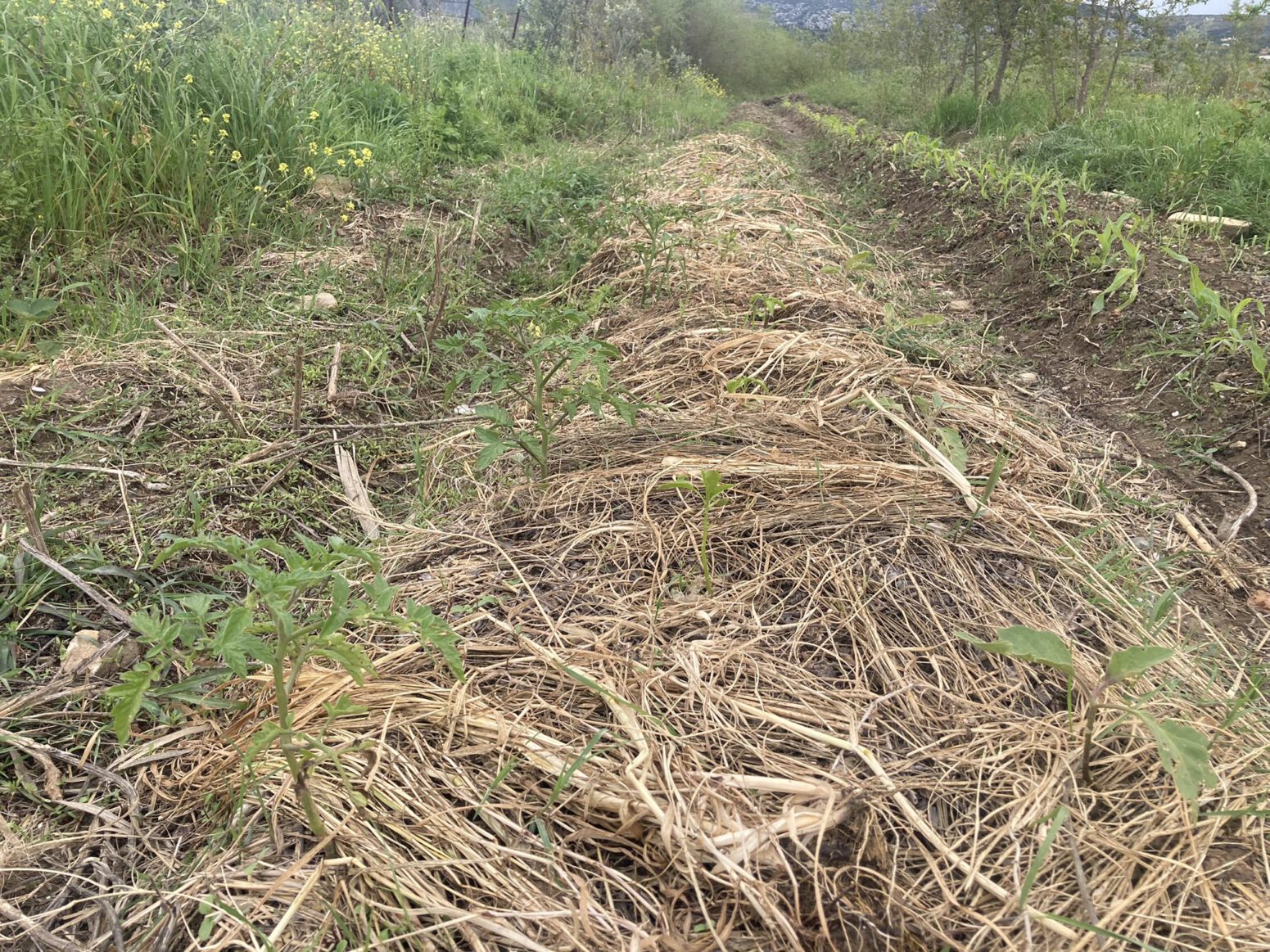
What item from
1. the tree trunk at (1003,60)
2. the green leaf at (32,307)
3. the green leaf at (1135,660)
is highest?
the tree trunk at (1003,60)

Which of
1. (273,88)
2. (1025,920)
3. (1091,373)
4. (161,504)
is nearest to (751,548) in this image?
(1025,920)

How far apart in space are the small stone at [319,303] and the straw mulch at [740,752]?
4.49 ft

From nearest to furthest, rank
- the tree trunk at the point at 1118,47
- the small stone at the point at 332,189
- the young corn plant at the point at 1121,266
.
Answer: the young corn plant at the point at 1121,266, the small stone at the point at 332,189, the tree trunk at the point at 1118,47

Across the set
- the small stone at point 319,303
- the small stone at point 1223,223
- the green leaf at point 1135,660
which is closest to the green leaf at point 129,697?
the green leaf at point 1135,660

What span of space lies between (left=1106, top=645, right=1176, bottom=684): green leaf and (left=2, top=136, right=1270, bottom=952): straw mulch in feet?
0.68

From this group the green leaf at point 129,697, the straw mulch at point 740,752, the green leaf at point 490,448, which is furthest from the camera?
the green leaf at point 490,448

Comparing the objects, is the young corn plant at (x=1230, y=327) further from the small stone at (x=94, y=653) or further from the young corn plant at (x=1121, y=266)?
the small stone at (x=94, y=653)

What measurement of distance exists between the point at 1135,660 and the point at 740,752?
0.62m

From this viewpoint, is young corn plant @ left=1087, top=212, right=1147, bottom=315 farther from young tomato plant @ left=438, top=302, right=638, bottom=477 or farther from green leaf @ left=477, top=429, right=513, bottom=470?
green leaf @ left=477, top=429, right=513, bottom=470

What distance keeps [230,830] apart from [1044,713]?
1.40m

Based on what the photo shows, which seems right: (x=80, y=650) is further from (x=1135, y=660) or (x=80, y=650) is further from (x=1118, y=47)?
(x=1118, y=47)

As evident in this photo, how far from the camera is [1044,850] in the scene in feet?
3.25

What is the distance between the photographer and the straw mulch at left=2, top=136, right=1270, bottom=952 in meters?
1.01

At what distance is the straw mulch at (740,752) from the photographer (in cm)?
101
